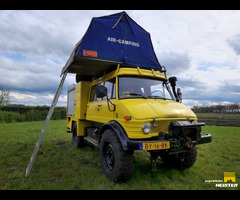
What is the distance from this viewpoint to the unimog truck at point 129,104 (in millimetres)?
3406

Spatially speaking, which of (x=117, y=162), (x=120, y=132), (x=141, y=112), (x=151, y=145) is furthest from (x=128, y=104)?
(x=117, y=162)

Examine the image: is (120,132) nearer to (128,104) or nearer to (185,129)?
(128,104)

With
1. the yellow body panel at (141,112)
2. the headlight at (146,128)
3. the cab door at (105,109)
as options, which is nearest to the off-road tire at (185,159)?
the yellow body panel at (141,112)

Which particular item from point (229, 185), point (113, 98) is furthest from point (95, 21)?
point (229, 185)

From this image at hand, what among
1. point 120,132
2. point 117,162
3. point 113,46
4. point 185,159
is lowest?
point 185,159

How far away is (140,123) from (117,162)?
98 cm

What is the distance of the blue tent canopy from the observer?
4508mm

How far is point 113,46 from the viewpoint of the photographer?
4.80m

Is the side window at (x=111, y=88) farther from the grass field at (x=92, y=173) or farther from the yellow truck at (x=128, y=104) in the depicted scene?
the grass field at (x=92, y=173)

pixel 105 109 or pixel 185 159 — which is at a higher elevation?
pixel 105 109

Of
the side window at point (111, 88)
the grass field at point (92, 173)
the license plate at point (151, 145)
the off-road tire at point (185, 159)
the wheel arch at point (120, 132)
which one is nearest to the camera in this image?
the license plate at point (151, 145)

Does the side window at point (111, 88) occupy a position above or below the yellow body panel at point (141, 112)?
above

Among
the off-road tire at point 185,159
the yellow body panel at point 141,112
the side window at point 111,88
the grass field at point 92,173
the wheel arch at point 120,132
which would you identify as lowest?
the grass field at point 92,173
